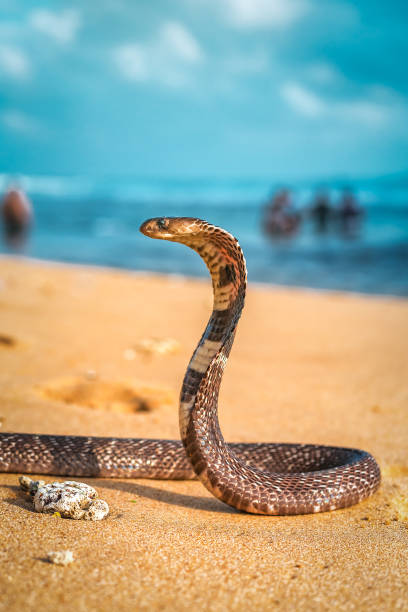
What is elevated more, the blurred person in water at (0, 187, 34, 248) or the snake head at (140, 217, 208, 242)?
the blurred person in water at (0, 187, 34, 248)

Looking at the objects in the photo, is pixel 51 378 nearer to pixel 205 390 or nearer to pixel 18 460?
pixel 18 460

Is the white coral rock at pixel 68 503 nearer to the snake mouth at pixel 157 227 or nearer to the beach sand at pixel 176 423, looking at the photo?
the beach sand at pixel 176 423

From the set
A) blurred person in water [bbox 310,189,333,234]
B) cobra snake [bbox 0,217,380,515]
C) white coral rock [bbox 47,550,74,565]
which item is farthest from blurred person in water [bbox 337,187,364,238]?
white coral rock [bbox 47,550,74,565]

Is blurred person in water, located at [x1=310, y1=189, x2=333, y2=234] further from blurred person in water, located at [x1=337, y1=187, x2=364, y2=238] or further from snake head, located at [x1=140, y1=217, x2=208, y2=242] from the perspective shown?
snake head, located at [x1=140, y1=217, x2=208, y2=242]

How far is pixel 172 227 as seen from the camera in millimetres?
2602

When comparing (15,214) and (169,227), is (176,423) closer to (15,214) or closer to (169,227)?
(169,227)

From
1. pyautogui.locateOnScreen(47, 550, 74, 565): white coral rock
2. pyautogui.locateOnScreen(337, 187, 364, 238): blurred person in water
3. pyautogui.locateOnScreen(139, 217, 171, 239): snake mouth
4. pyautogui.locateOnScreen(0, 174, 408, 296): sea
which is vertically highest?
pyautogui.locateOnScreen(337, 187, 364, 238): blurred person in water

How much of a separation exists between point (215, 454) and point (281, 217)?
23.2 m

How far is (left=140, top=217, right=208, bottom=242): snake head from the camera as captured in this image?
8.52ft

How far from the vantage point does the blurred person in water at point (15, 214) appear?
22.4 meters

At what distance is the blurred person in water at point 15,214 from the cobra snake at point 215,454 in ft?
61.7

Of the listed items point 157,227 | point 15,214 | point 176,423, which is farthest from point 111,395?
point 15,214

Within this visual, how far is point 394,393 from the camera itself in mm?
6027

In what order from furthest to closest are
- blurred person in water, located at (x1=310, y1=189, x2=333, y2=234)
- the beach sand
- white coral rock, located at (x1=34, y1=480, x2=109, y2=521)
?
blurred person in water, located at (x1=310, y1=189, x2=333, y2=234), white coral rock, located at (x1=34, y1=480, x2=109, y2=521), the beach sand
